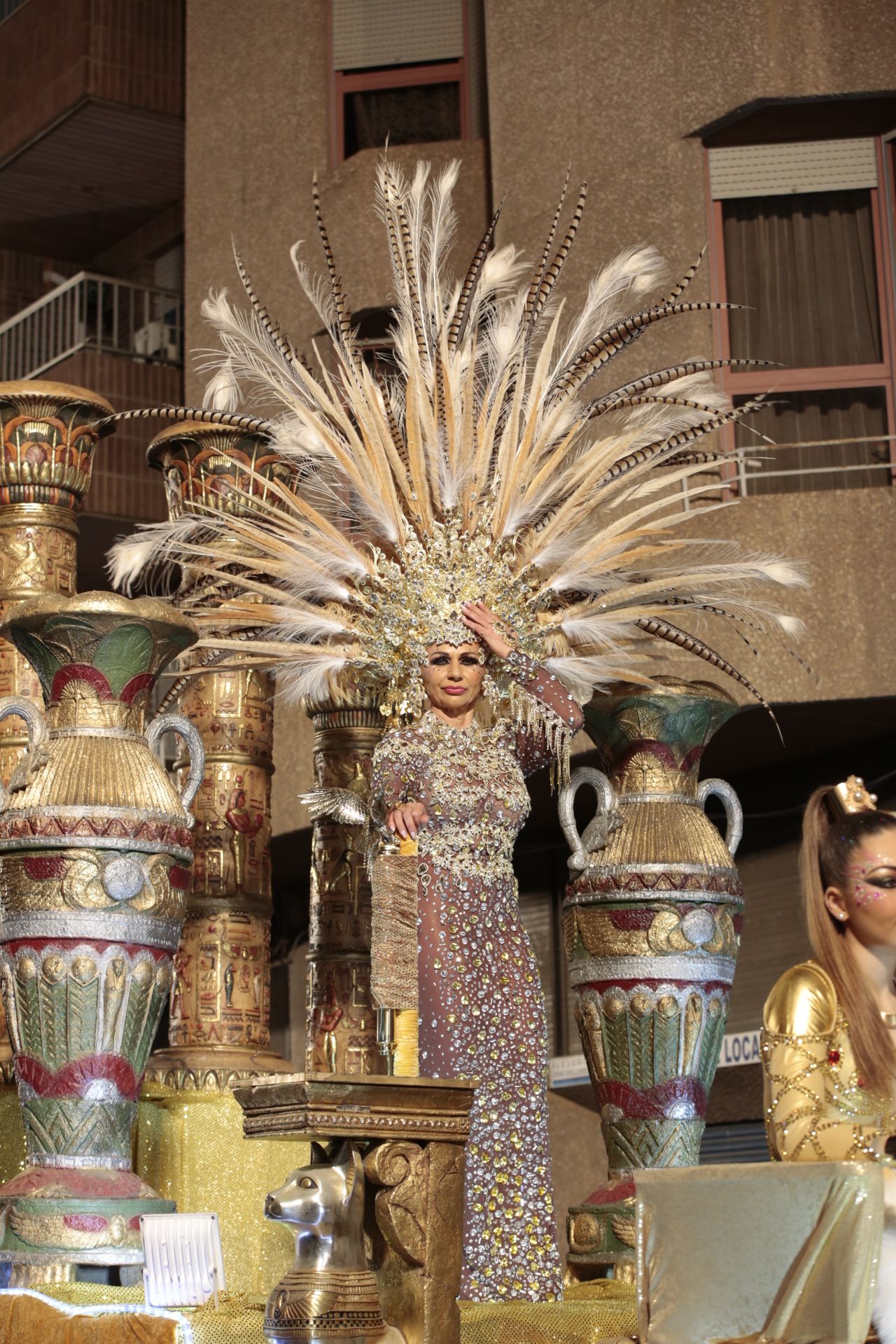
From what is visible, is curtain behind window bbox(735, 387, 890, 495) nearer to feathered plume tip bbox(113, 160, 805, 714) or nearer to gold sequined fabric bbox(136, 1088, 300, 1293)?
feathered plume tip bbox(113, 160, 805, 714)

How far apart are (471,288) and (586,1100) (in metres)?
6.70

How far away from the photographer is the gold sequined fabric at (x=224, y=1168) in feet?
17.3

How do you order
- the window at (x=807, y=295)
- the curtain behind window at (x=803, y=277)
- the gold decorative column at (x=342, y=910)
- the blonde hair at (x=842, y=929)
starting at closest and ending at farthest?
the blonde hair at (x=842, y=929), the gold decorative column at (x=342, y=910), the window at (x=807, y=295), the curtain behind window at (x=803, y=277)

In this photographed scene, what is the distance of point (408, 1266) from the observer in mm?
3646

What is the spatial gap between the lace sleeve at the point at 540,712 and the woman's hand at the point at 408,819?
44 cm

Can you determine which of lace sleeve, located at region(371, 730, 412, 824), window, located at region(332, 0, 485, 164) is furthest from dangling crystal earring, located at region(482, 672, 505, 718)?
window, located at region(332, 0, 485, 164)

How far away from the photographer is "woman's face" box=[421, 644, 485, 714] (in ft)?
16.1

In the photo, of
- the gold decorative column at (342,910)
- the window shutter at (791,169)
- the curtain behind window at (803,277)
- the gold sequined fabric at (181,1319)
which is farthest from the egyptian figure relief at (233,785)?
the window shutter at (791,169)

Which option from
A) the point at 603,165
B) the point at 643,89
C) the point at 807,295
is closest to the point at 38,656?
the point at 603,165

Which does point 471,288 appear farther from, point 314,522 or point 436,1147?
point 436,1147

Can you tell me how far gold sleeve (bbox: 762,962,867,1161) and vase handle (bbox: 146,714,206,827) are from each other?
2.00m

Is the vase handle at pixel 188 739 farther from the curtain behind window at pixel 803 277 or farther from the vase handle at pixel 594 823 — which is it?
the curtain behind window at pixel 803 277

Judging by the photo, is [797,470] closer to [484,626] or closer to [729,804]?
[729,804]

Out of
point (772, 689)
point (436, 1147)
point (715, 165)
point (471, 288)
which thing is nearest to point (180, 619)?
point (471, 288)
